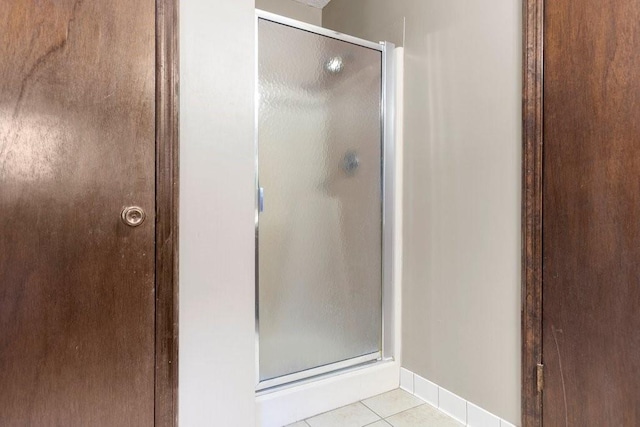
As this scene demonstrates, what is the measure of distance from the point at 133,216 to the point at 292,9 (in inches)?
71.1

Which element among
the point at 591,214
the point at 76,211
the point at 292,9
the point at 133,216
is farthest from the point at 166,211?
the point at 292,9

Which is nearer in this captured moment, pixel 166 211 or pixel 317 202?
pixel 166 211

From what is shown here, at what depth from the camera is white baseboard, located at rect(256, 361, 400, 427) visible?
138cm

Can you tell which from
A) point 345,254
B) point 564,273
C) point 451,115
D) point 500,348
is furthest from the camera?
point 345,254

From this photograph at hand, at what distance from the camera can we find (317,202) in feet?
5.14

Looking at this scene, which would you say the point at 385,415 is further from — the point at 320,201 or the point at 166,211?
the point at 166,211

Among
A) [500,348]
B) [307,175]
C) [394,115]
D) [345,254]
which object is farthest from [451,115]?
[500,348]

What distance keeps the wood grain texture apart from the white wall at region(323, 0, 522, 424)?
0.12m

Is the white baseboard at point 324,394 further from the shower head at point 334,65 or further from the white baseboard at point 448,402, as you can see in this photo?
the shower head at point 334,65

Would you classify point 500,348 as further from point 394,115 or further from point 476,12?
point 476,12

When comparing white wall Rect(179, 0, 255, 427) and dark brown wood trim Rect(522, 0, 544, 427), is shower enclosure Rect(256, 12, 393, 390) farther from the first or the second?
dark brown wood trim Rect(522, 0, 544, 427)

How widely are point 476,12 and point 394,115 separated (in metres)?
0.50

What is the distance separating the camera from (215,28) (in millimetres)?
1091

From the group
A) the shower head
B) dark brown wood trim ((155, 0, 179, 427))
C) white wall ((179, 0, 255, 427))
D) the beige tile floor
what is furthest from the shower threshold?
the shower head
